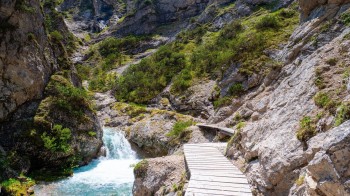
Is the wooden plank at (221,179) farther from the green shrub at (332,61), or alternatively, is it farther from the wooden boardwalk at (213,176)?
the green shrub at (332,61)

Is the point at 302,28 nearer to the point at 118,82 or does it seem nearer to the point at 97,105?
the point at 97,105

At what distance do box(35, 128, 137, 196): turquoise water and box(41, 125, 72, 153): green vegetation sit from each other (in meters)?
2.29

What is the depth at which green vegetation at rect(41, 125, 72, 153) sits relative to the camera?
21.5 meters

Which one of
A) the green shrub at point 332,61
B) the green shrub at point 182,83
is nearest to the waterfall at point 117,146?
the green shrub at point 182,83

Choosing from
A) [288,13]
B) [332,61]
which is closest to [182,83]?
[288,13]

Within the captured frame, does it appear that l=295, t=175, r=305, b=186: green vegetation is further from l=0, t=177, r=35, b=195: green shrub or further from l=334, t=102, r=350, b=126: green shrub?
l=0, t=177, r=35, b=195: green shrub

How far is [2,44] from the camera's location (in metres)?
22.0

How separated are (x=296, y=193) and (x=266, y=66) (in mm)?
21487

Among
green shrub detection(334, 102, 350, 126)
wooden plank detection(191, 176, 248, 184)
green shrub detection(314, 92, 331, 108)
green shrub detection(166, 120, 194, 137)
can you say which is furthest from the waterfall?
green shrub detection(334, 102, 350, 126)

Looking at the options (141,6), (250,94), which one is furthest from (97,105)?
(141,6)

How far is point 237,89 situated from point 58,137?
17.1 metres

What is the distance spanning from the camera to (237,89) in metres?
26.9

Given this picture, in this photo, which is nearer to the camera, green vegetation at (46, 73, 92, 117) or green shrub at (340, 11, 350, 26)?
green shrub at (340, 11, 350, 26)

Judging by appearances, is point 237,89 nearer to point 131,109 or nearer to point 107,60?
point 131,109
